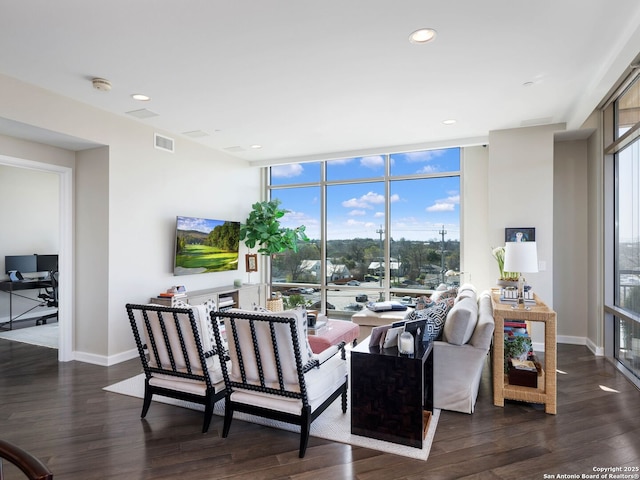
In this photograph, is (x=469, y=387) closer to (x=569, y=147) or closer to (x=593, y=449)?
(x=593, y=449)

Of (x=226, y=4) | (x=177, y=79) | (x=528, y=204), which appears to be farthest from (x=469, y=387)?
(x=177, y=79)

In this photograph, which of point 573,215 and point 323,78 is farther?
point 573,215

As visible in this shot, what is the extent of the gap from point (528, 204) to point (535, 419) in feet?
9.45

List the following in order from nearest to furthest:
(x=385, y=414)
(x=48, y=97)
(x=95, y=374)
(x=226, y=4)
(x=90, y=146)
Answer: (x=226, y=4), (x=385, y=414), (x=48, y=97), (x=95, y=374), (x=90, y=146)

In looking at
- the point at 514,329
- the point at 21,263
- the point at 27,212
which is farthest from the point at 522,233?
the point at 27,212

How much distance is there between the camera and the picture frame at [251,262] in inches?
260

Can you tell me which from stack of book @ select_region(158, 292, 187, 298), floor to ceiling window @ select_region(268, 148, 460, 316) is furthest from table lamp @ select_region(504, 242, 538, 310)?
stack of book @ select_region(158, 292, 187, 298)

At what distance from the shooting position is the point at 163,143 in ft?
16.8

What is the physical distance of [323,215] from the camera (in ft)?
22.4

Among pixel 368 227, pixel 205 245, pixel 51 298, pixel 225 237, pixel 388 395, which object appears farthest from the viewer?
pixel 51 298

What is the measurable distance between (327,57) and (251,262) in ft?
14.2

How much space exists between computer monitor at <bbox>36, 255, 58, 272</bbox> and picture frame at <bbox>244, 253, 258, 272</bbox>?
365 centimetres

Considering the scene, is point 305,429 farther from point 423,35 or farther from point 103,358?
point 103,358

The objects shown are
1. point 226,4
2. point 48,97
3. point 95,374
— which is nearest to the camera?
point 226,4
